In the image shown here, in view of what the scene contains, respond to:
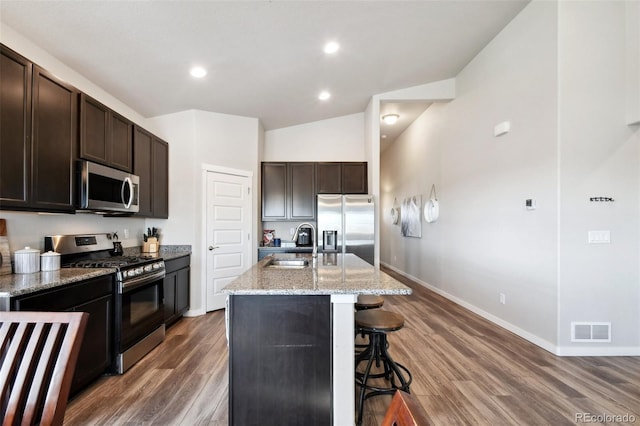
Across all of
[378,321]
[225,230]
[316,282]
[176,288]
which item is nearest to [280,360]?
[316,282]

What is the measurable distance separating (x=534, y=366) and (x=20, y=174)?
14.0 ft

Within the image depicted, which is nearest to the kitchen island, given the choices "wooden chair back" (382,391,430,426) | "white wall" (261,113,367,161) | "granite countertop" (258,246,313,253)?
"wooden chair back" (382,391,430,426)

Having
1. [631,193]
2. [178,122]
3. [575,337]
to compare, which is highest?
[178,122]

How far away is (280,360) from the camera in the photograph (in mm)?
1665

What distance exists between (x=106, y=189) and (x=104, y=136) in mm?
509

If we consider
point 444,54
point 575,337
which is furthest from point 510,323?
point 444,54

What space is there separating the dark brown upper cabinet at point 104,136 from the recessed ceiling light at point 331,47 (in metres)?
2.30

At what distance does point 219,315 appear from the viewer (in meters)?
4.04

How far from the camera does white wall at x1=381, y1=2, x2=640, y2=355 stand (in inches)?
109

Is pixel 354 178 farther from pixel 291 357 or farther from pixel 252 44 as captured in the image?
pixel 291 357

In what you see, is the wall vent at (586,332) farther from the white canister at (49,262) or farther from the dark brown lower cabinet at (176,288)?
the white canister at (49,262)

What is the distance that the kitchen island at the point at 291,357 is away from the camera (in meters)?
1.65

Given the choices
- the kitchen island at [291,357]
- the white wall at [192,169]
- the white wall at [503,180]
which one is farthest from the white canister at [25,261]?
the white wall at [503,180]

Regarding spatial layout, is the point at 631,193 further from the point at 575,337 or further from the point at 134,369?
the point at 134,369
